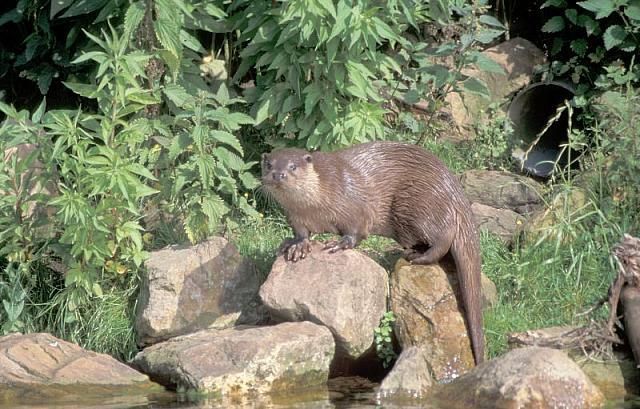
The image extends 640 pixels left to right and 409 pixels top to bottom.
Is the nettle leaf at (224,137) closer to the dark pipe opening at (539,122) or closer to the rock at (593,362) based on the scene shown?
the rock at (593,362)

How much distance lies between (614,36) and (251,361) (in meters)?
3.23

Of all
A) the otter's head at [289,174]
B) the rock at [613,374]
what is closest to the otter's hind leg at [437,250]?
the otter's head at [289,174]

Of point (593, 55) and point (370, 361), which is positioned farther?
point (593, 55)

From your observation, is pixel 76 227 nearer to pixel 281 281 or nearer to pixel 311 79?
pixel 281 281

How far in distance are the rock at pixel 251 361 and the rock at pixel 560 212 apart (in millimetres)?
1405

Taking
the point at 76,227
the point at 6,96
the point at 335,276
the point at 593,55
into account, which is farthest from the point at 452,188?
the point at 6,96

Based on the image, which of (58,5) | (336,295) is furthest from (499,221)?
(58,5)

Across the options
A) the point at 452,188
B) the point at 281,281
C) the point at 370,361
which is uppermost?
the point at 452,188

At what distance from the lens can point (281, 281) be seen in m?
5.08

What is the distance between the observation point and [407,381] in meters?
4.64


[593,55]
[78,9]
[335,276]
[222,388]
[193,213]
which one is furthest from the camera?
[593,55]

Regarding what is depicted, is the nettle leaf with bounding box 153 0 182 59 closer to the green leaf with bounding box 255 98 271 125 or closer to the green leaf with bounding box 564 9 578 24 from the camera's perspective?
the green leaf with bounding box 255 98 271 125

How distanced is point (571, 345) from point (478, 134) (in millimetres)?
2467

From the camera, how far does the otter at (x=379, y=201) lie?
512 cm
